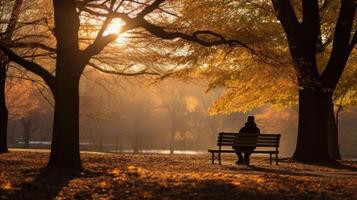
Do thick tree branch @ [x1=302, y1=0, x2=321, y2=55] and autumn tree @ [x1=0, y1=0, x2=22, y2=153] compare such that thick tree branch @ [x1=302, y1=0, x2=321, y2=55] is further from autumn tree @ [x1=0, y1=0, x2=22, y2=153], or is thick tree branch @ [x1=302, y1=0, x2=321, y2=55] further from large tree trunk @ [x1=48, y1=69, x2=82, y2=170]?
large tree trunk @ [x1=48, y1=69, x2=82, y2=170]

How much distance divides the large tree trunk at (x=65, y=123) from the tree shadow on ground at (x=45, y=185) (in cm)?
62

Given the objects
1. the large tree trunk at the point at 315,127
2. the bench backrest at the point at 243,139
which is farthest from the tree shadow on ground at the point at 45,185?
the large tree trunk at the point at 315,127

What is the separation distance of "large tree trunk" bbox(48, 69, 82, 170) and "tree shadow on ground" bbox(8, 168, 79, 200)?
0.62 m

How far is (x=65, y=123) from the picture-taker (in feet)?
40.3

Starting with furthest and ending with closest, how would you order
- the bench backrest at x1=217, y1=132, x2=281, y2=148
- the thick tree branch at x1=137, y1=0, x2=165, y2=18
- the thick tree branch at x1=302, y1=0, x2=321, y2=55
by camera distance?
1. the thick tree branch at x1=302, y1=0, x2=321, y2=55
2. the bench backrest at x1=217, y1=132, x2=281, y2=148
3. the thick tree branch at x1=137, y1=0, x2=165, y2=18

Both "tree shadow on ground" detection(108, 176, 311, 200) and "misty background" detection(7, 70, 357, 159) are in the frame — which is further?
"misty background" detection(7, 70, 357, 159)

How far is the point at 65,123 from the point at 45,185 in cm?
314

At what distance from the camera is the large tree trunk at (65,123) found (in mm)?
12320

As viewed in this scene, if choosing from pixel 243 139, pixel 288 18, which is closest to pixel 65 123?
pixel 243 139

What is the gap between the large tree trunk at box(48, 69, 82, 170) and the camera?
12.3 meters

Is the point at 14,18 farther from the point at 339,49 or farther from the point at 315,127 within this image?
the point at 339,49

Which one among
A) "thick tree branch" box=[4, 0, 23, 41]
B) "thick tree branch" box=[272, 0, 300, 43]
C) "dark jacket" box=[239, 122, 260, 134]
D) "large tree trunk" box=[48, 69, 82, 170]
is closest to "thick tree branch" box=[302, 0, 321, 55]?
"thick tree branch" box=[272, 0, 300, 43]

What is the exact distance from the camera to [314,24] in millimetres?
18734

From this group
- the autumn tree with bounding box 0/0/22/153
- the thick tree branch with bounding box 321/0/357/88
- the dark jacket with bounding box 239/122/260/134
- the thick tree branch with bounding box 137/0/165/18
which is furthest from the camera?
the thick tree branch with bounding box 321/0/357/88
